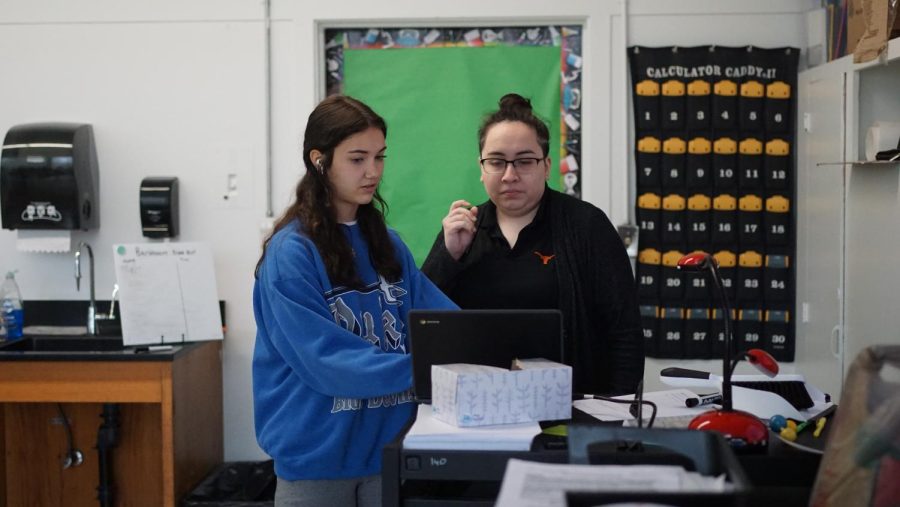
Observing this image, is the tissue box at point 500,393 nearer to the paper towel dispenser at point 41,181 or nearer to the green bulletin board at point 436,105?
the green bulletin board at point 436,105

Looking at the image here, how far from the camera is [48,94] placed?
374cm

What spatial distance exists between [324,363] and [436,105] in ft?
7.19

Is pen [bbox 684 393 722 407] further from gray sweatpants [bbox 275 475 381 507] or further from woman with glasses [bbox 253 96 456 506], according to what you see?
gray sweatpants [bbox 275 475 381 507]

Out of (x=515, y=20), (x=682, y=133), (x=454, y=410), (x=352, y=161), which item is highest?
(x=515, y=20)

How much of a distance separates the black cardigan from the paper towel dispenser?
6.22 feet

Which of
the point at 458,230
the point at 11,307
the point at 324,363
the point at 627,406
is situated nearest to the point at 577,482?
the point at 324,363

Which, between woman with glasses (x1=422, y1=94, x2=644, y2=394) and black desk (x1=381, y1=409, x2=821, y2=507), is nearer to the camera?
black desk (x1=381, y1=409, x2=821, y2=507)

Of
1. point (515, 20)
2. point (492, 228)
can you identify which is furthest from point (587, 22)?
point (492, 228)

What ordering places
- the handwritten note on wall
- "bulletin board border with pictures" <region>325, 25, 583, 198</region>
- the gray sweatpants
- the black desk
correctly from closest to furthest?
the black desk → the gray sweatpants → the handwritten note on wall → "bulletin board border with pictures" <region>325, 25, 583, 198</region>

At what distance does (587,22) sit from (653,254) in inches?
38.7

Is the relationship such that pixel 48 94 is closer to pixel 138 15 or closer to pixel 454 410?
pixel 138 15

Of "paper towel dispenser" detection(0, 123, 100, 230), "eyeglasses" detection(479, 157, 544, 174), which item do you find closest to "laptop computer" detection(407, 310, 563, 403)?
"eyeglasses" detection(479, 157, 544, 174)

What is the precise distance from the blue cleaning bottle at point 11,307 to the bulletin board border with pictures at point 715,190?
8.29ft

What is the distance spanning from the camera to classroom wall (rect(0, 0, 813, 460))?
367 cm
